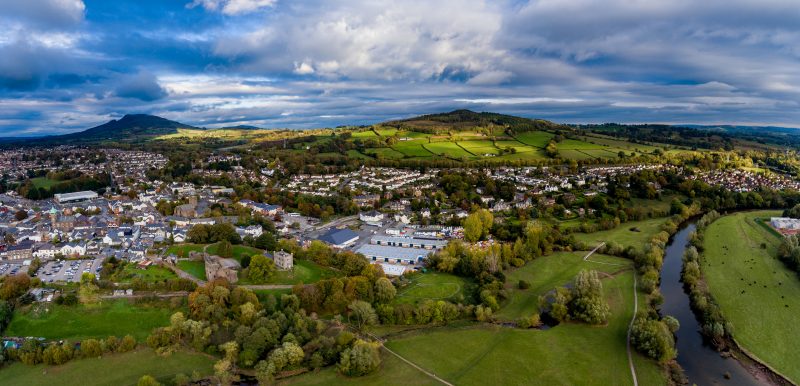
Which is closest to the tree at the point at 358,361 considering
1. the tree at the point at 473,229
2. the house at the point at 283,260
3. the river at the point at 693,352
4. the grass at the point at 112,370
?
the grass at the point at 112,370

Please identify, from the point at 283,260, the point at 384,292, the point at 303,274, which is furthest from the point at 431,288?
the point at 283,260

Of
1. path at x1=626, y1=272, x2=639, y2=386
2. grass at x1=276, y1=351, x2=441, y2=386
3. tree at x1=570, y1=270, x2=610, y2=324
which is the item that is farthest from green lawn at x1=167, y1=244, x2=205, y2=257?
path at x1=626, y1=272, x2=639, y2=386

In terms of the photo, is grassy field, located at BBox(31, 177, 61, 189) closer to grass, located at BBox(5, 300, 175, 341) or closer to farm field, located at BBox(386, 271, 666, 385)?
grass, located at BBox(5, 300, 175, 341)

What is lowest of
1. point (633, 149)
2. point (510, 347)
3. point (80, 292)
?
point (510, 347)

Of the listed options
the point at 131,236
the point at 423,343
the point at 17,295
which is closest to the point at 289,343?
the point at 423,343

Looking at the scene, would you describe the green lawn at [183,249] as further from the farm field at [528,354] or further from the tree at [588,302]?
the tree at [588,302]

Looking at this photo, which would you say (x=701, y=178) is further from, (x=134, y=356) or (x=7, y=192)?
(x=7, y=192)

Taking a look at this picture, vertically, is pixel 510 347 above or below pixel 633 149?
below

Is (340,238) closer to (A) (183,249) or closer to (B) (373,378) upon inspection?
(A) (183,249)
